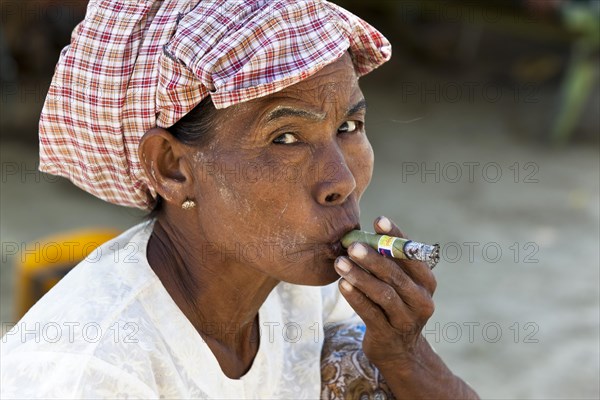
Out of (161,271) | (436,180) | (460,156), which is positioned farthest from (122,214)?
(161,271)

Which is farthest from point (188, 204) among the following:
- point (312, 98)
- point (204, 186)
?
point (312, 98)

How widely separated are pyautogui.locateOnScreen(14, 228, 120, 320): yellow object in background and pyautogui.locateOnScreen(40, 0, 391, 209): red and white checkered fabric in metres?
1.63

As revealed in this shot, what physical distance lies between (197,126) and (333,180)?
1.27ft

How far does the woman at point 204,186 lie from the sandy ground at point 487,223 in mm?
2901

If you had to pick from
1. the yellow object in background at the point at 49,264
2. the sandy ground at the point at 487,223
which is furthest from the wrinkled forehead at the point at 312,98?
the sandy ground at the point at 487,223

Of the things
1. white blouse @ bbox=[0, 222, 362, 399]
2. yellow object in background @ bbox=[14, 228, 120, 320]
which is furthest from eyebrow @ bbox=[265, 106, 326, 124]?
yellow object in background @ bbox=[14, 228, 120, 320]

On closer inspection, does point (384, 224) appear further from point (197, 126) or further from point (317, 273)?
point (197, 126)

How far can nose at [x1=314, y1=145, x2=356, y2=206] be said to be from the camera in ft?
6.99

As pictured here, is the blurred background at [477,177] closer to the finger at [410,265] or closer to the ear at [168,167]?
the ear at [168,167]

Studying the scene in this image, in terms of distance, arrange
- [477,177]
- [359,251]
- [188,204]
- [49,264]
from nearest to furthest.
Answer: [359,251], [188,204], [49,264], [477,177]

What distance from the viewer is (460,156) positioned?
821 cm

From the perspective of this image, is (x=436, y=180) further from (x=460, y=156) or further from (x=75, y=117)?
(x=75, y=117)

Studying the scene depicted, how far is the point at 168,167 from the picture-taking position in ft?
7.46

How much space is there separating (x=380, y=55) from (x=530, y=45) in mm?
8713
